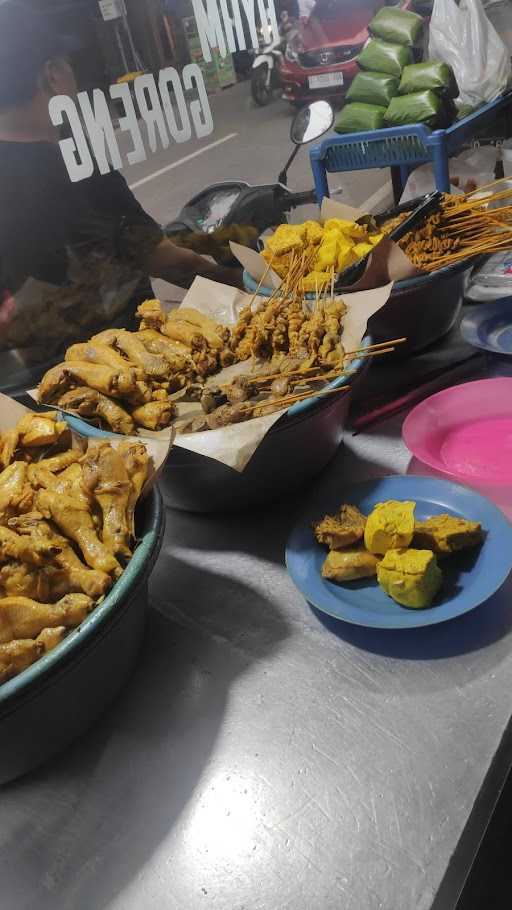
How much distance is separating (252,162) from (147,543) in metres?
2.21

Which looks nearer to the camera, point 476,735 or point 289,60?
point 476,735

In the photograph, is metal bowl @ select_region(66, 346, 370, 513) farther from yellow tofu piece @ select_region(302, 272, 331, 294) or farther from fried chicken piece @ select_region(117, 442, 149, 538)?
yellow tofu piece @ select_region(302, 272, 331, 294)

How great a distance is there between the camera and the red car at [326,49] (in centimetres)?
302

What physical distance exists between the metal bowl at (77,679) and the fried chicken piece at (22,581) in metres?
0.13

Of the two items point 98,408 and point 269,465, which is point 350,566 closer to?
point 269,465

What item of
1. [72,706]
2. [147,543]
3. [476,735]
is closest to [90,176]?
[147,543]

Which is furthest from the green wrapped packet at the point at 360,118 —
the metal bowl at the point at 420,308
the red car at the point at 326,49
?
the metal bowl at the point at 420,308

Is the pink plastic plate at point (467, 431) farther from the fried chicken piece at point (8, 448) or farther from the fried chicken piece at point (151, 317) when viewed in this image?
the fried chicken piece at point (8, 448)

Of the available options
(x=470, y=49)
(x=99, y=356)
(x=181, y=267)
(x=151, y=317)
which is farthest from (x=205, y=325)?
(x=470, y=49)

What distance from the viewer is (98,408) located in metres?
1.49

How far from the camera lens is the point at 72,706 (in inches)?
40.8

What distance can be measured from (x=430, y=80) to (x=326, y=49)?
651 mm

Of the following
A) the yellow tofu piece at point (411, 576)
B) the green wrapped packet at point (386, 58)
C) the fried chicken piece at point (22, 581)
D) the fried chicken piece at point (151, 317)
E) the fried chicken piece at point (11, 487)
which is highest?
the green wrapped packet at point (386, 58)

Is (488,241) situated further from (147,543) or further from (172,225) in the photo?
(147,543)
